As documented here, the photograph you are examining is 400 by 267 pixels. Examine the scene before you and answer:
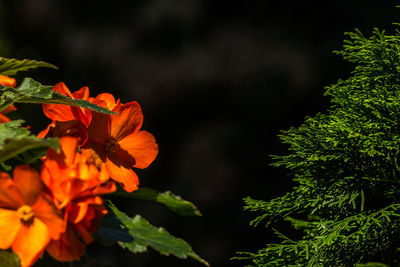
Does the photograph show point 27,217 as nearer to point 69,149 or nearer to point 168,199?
point 69,149

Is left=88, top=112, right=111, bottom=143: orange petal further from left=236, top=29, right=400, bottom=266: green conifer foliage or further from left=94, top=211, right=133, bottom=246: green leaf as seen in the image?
left=236, top=29, right=400, bottom=266: green conifer foliage

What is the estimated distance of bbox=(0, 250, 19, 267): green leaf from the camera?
19.6 inches

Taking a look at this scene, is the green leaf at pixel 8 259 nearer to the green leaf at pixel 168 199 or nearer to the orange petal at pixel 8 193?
the orange petal at pixel 8 193

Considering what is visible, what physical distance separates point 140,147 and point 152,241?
0.41 ft

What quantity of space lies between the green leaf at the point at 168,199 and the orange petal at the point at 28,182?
0.14 m

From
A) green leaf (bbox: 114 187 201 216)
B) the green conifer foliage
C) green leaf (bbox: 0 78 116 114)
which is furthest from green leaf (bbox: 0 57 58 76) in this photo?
the green conifer foliage

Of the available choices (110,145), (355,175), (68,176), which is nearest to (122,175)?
(110,145)

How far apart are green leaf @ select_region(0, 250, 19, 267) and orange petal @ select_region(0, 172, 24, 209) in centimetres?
5

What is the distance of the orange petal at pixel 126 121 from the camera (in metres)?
0.64

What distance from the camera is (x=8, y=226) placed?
1.66 feet

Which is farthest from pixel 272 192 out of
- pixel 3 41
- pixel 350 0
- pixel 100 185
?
pixel 100 185

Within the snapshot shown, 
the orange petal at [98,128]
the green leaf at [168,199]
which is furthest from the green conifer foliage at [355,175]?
the orange petal at [98,128]

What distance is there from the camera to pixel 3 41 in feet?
8.75

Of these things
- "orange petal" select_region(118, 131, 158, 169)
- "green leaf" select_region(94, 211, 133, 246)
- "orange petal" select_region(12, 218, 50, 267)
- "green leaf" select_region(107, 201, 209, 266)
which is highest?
"orange petal" select_region(118, 131, 158, 169)
